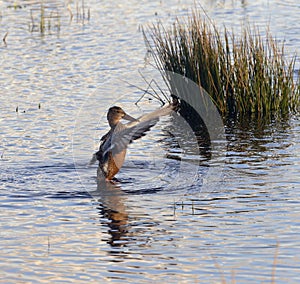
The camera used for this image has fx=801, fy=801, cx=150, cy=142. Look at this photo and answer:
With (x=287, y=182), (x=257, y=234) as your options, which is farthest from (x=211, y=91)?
(x=257, y=234)

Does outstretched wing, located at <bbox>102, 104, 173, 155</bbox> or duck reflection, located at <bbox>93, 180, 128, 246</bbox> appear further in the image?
outstretched wing, located at <bbox>102, 104, 173, 155</bbox>

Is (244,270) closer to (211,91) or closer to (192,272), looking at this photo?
(192,272)

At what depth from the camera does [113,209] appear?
8219mm

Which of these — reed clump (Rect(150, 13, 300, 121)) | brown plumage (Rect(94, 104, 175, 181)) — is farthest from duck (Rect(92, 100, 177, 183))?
reed clump (Rect(150, 13, 300, 121))

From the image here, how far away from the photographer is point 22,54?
1658 cm

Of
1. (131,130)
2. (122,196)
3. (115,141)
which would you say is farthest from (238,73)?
(131,130)

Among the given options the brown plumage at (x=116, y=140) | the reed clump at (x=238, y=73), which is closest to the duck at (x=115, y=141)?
Result: the brown plumage at (x=116, y=140)

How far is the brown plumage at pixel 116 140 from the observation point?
8039mm

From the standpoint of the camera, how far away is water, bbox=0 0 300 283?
645cm

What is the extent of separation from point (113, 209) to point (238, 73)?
13.1 ft

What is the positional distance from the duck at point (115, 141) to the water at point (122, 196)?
205mm

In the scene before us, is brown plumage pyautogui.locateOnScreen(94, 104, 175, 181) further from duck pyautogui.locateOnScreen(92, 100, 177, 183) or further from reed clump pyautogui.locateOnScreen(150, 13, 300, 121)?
reed clump pyautogui.locateOnScreen(150, 13, 300, 121)

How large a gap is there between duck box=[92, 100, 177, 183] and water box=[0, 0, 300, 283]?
0.20 meters

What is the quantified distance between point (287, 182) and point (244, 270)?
2665 mm
